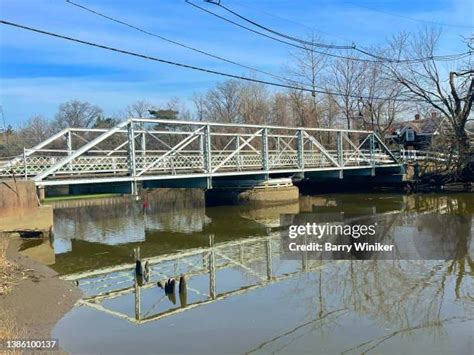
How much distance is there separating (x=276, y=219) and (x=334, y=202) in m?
9.98

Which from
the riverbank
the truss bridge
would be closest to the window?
the truss bridge

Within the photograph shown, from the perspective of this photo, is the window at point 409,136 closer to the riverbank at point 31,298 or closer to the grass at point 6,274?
the riverbank at point 31,298

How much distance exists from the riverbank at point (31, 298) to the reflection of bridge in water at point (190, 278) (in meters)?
0.59

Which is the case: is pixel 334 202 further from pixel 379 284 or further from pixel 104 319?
pixel 104 319

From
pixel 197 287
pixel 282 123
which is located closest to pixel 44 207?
pixel 197 287

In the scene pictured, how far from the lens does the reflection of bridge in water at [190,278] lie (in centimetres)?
1133

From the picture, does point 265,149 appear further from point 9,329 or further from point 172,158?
point 9,329

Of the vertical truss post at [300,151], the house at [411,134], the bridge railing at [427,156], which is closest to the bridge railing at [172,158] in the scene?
the vertical truss post at [300,151]

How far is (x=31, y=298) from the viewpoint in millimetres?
10859

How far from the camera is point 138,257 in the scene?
719 inches

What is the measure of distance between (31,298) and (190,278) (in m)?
4.40

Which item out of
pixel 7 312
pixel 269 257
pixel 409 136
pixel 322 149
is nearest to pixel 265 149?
pixel 322 149

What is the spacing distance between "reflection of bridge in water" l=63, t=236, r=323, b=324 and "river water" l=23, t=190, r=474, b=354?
0.03 m

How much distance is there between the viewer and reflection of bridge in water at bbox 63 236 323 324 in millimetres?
11328
